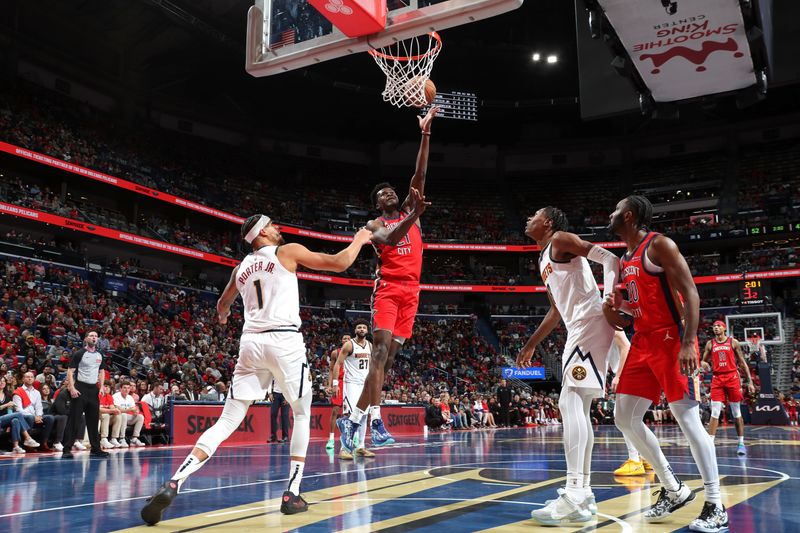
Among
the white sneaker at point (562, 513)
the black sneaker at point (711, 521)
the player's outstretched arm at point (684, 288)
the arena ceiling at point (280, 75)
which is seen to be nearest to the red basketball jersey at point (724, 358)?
the player's outstretched arm at point (684, 288)

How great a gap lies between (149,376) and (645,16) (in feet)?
53.5

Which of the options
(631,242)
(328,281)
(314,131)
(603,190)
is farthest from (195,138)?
(631,242)

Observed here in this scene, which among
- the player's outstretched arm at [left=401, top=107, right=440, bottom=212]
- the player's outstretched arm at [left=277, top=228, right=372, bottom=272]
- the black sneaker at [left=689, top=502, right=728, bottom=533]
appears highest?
the player's outstretched arm at [left=401, top=107, right=440, bottom=212]

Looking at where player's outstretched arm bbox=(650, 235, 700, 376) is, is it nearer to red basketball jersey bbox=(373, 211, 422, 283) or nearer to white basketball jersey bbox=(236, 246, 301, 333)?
white basketball jersey bbox=(236, 246, 301, 333)

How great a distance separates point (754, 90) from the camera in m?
8.23

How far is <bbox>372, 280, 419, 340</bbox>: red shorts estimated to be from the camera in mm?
7234

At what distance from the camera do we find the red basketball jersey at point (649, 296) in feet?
14.4

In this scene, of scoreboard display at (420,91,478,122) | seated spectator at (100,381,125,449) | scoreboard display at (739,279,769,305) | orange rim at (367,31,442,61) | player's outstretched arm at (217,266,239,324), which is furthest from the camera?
scoreboard display at (739,279,769,305)

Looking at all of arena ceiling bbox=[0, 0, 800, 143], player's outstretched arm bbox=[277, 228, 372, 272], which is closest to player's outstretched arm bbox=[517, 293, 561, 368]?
player's outstretched arm bbox=[277, 228, 372, 272]

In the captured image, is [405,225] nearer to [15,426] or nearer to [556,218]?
[556,218]

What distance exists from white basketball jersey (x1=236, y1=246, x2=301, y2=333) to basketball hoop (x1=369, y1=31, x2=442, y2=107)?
4422 mm

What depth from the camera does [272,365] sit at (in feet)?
15.6

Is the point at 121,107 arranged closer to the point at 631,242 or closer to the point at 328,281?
the point at 328,281

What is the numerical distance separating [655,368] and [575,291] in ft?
2.56
